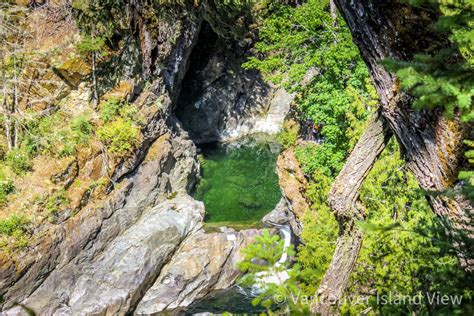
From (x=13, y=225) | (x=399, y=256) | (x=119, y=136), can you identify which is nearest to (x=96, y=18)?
(x=119, y=136)

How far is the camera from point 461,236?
3.04 m

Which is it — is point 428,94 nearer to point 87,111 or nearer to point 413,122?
point 413,122

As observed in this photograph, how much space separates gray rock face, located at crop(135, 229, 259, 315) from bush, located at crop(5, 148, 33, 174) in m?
5.38

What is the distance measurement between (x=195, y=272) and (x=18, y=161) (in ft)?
21.3

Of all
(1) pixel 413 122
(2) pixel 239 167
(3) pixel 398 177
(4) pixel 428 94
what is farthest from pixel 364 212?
(2) pixel 239 167

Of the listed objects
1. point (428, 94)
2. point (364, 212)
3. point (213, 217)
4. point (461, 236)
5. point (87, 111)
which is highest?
point (87, 111)

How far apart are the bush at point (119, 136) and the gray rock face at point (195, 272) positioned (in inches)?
157

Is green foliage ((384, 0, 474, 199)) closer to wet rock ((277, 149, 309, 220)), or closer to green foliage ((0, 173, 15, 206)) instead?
wet rock ((277, 149, 309, 220))

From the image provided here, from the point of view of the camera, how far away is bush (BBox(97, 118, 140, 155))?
1291 centimetres

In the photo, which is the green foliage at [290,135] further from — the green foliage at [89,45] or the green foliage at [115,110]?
the green foliage at [89,45]

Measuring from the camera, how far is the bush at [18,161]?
11336mm

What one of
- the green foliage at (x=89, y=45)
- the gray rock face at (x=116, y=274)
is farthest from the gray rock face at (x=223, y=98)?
the gray rock face at (x=116, y=274)

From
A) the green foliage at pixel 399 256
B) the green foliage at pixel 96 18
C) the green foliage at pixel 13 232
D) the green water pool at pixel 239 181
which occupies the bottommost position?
the green water pool at pixel 239 181

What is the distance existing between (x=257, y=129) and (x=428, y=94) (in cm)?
2400
